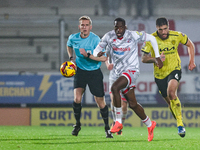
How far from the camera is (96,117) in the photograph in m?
10.4

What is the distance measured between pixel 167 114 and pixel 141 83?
3.49ft

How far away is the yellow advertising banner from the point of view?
1039cm

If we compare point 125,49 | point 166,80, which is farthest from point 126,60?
point 166,80

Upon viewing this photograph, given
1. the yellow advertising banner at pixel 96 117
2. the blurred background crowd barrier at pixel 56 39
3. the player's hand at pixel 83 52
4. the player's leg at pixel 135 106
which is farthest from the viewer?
the blurred background crowd barrier at pixel 56 39

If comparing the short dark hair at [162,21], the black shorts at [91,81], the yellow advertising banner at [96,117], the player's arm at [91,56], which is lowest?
the yellow advertising banner at [96,117]

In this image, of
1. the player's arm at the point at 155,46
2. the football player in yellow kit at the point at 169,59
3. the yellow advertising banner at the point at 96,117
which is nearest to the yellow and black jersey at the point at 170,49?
the football player in yellow kit at the point at 169,59

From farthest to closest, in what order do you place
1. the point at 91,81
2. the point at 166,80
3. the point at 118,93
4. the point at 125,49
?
the point at 166,80 < the point at 91,81 < the point at 125,49 < the point at 118,93

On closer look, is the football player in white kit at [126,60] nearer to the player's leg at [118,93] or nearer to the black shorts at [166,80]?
the player's leg at [118,93]

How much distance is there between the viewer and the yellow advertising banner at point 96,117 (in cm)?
1039

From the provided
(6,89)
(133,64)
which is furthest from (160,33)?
(6,89)

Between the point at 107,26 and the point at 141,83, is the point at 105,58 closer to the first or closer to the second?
the point at 141,83

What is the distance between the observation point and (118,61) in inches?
226

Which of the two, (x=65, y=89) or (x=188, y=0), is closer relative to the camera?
(x=65, y=89)

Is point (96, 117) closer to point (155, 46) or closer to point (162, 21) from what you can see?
point (162, 21)
